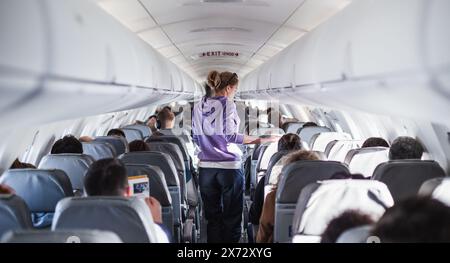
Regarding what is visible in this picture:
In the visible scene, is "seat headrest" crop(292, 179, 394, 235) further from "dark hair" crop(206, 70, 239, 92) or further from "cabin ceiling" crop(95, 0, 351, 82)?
"cabin ceiling" crop(95, 0, 351, 82)

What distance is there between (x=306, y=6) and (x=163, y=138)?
2270 millimetres

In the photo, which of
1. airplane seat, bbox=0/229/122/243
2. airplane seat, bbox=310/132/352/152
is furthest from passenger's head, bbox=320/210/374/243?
airplane seat, bbox=310/132/352/152

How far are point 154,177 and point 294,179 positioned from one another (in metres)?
0.81

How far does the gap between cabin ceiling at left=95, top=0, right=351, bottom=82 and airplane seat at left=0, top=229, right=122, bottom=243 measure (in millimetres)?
2802

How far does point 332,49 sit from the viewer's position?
14.4 ft

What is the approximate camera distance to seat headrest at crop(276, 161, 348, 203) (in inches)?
133

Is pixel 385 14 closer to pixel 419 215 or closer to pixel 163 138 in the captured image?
pixel 419 215

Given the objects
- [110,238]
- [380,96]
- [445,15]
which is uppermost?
[445,15]

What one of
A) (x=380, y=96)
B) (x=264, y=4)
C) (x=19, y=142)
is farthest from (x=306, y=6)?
(x=19, y=142)

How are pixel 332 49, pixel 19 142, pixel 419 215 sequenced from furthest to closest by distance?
pixel 19 142 < pixel 332 49 < pixel 419 215

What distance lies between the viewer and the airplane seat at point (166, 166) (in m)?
4.14

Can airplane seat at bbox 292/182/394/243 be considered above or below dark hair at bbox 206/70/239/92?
below

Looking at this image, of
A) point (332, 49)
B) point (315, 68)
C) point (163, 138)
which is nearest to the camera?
point (332, 49)

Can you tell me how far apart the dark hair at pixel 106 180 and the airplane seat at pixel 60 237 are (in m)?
0.72
